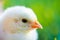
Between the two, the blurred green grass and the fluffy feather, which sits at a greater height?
the blurred green grass

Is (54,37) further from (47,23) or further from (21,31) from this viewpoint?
(21,31)

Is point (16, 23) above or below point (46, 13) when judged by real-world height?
below

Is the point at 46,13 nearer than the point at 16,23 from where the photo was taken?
No

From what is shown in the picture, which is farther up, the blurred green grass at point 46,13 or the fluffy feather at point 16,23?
the blurred green grass at point 46,13

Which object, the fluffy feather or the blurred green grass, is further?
the blurred green grass

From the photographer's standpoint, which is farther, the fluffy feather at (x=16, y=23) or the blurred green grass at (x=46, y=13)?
the blurred green grass at (x=46, y=13)

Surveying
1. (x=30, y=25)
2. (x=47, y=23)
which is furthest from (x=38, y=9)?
(x=30, y=25)

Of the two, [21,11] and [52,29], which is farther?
[52,29]

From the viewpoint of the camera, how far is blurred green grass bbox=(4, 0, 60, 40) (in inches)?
41.6

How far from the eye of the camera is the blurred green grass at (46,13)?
1057mm

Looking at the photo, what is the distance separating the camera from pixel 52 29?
1066 mm

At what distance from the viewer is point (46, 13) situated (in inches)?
43.1

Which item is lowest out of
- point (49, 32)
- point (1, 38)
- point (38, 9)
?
point (1, 38)

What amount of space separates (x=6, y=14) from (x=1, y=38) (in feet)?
0.34
